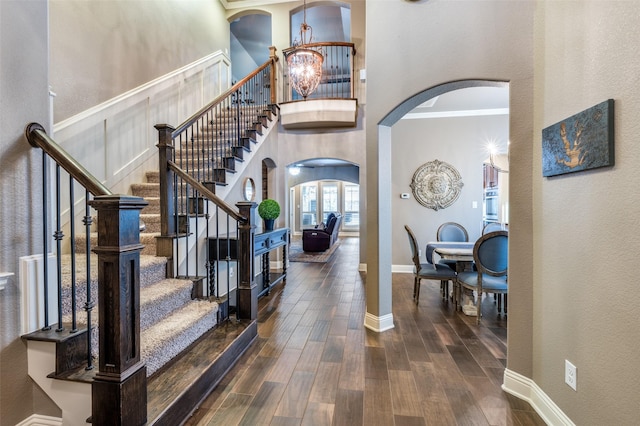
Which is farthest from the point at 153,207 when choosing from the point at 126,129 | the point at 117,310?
the point at 117,310

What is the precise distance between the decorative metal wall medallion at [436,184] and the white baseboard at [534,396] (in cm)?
400

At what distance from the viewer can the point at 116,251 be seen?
1399 millimetres

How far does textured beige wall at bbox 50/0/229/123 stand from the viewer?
2984mm

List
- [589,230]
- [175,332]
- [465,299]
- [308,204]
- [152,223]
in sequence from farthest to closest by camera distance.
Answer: [308,204], [465,299], [152,223], [175,332], [589,230]

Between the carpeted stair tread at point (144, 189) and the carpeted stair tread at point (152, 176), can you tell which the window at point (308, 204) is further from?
the carpeted stair tread at point (144, 189)

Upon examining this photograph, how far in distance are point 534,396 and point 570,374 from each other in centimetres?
47

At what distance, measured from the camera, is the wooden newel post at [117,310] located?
55.4 inches

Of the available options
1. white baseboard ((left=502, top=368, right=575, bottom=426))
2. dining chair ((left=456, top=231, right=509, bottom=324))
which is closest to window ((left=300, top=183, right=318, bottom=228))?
dining chair ((left=456, top=231, right=509, bottom=324))

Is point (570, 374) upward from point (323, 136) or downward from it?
downward

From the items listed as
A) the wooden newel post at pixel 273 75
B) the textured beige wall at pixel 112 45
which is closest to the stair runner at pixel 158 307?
the textured beige wall at pixel 112 45

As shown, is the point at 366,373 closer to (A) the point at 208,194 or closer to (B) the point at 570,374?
(B) the point at 570,374

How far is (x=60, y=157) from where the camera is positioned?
163 cm

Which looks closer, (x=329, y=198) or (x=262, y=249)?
(x=262, y=249)

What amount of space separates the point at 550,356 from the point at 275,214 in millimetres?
3495
